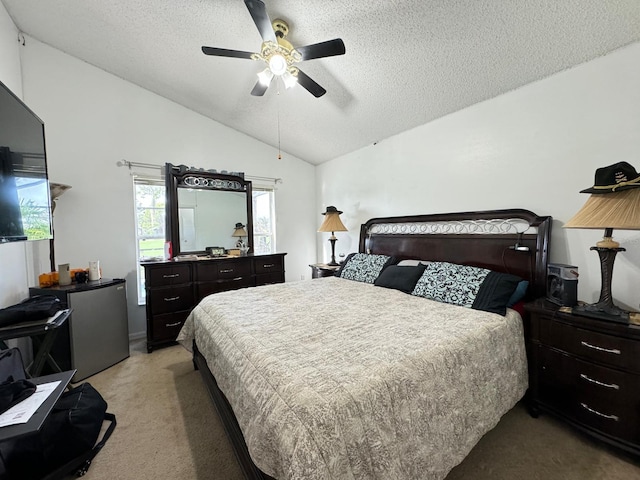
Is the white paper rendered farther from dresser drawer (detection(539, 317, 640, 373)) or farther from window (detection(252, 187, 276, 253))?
window (detection(252, 187, 276, 253))

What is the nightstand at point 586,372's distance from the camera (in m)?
1.48

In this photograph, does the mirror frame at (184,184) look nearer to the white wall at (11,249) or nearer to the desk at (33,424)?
the white wall at (11,249)

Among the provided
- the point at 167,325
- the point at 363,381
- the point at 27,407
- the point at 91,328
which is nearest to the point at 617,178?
the point at 363,381

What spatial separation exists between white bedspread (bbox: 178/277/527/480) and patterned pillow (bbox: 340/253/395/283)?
0.97m

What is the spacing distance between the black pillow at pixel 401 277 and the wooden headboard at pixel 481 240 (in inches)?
15.1

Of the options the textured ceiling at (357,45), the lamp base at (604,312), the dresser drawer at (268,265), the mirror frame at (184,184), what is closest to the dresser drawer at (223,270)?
the dresser drawer at (268,265)

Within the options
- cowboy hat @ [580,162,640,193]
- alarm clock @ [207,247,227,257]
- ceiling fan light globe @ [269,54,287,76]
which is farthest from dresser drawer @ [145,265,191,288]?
cowboy hat @ [580,162,640,193]

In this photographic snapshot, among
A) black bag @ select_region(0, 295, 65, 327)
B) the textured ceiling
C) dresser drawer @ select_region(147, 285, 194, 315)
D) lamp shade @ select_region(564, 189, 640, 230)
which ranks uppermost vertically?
the textured ceiling

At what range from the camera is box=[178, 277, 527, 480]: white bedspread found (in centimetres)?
93

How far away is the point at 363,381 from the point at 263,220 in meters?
3.63

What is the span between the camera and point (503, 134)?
7.90 feet

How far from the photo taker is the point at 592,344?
5.26 ft

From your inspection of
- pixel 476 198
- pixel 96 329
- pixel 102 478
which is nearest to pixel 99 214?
pixel 96 329

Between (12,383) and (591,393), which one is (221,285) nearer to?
(12,383)
